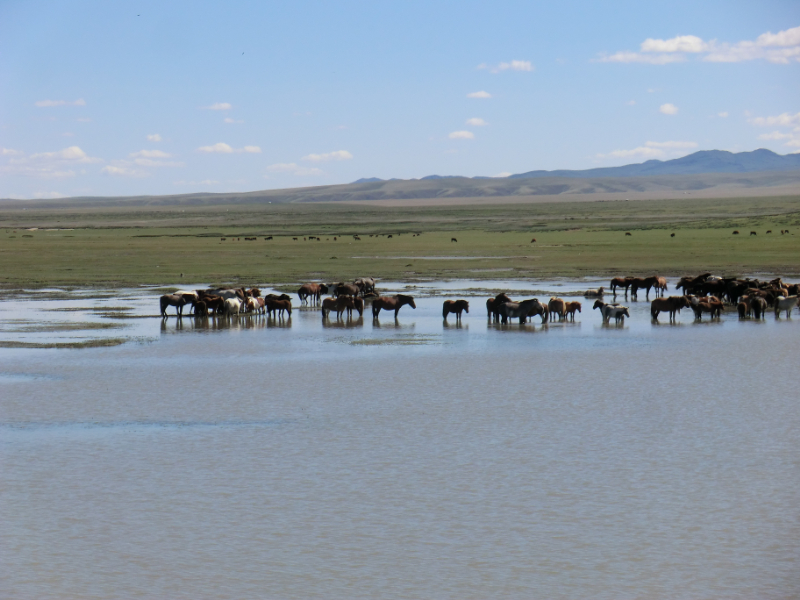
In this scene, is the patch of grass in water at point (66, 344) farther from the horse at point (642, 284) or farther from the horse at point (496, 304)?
the horse at point (642, 284)

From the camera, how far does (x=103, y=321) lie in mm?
22609

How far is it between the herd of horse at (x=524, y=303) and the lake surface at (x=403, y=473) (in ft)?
15.2

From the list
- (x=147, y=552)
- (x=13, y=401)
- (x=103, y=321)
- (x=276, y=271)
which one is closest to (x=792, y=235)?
(x=276, y=271)

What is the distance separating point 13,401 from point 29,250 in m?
46.4

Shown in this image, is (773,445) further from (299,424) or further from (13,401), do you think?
(13,401)

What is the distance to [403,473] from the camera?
9.30 meters

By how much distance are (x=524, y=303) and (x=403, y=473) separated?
12831 millimetres

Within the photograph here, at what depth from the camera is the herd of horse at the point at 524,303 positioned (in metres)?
22.1

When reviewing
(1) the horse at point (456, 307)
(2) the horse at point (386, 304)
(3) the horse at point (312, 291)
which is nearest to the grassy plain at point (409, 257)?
(3) the horse at point (312, 291)

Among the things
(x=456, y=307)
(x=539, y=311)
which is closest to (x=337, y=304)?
(x=456, y=307)

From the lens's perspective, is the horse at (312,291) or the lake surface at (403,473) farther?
the horse at (312,291)

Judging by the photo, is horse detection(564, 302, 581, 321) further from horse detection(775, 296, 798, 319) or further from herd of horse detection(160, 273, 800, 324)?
horse detection(775, 296, 798, 319)

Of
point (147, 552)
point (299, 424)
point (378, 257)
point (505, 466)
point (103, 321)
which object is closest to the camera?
point (147, 552)

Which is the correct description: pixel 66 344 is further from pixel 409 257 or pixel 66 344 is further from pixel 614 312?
pixel 409 257
